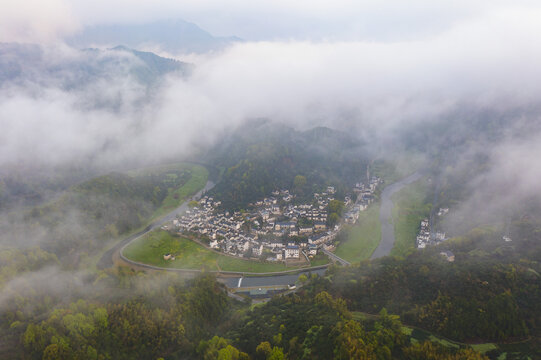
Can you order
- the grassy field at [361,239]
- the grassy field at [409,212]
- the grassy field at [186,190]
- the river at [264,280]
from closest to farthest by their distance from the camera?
the river at [264,280], the grassy field at [361,239], the grassy field at [409,212], the grassy field at [186,190]

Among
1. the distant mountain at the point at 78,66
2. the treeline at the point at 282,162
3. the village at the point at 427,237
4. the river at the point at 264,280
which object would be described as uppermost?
the distant mountain at the point at 78,66

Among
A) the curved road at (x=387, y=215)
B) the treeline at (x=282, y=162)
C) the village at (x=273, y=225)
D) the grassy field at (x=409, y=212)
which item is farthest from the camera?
the treeline at (x=282, y=162)

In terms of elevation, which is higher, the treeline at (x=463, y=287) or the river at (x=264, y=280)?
the treeline at (x=463, y=287)

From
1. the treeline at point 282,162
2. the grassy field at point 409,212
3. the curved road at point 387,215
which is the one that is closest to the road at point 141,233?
the treeline at point 282,162

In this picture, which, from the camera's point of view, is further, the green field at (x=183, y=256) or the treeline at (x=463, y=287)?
the green field at (x=183, y=256)

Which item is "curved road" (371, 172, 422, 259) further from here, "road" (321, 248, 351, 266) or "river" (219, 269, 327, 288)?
"river" (219, 269, 327, 288)

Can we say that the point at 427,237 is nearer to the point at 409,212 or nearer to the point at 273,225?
the point at 409,212

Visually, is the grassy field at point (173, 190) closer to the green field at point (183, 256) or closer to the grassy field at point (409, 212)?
the green field at point (183, 256)
